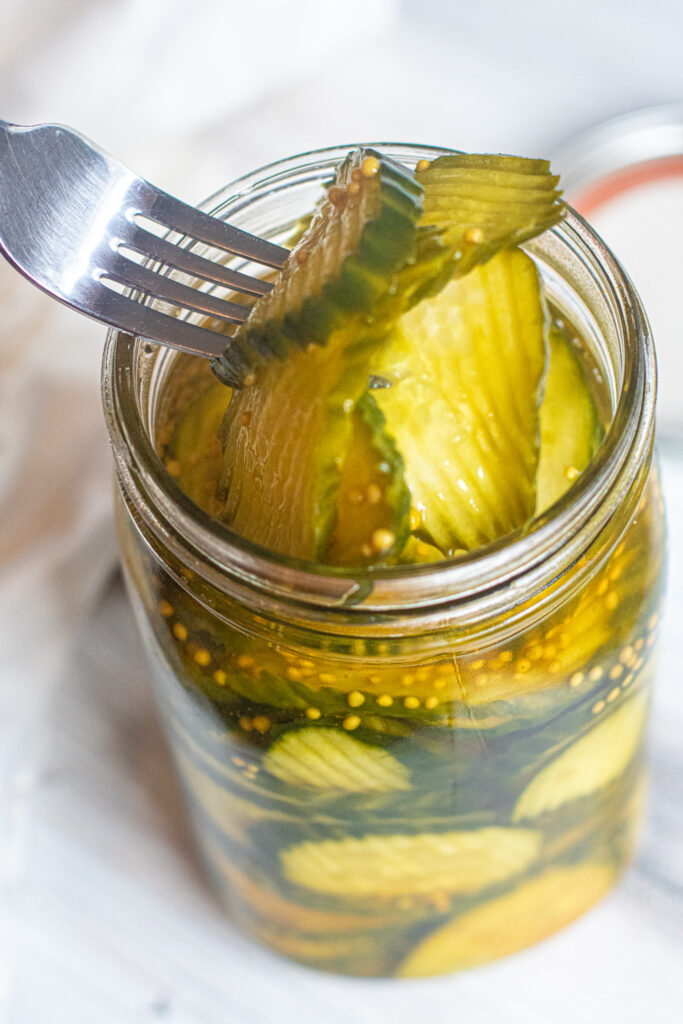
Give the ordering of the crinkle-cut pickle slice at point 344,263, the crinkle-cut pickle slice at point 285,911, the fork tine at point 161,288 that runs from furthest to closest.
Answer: the crinkle-cut pickle slice at point 285,911, the fork tine at point 161,288, the crinkle-cut pickle slice at point 344,263

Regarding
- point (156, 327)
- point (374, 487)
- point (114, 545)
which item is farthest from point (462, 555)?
point (114, 545)

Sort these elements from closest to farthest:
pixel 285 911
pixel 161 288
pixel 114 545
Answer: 1. pixel 161 288
2. pixel 285 911
3. pixel 114 545

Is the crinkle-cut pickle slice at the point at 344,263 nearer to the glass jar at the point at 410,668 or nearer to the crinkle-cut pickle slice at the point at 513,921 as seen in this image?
the glass jar at the point at 410,668

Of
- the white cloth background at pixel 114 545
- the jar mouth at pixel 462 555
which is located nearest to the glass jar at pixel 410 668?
the jar mouth at pixel 462 555

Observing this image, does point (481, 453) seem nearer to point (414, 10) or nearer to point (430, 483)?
point (430, 483)

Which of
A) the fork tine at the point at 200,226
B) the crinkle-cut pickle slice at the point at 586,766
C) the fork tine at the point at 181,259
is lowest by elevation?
the crinkle-cut pickle slice at the point at 586,766

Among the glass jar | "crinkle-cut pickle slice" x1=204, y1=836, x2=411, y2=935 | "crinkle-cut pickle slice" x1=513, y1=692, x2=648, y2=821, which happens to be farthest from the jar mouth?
"crinkle-cut pickle slice" x1=204, y1=836, x2=411, y2=935

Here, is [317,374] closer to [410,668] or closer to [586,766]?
[410,668]
